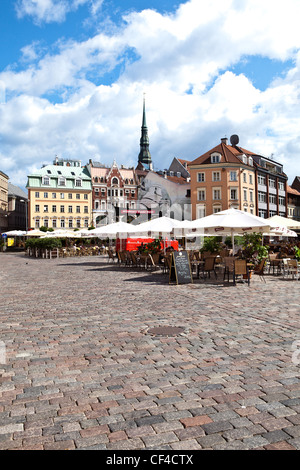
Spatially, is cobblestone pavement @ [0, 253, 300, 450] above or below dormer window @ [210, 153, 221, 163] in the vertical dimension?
below

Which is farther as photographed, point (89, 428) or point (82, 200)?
point (82, 200)

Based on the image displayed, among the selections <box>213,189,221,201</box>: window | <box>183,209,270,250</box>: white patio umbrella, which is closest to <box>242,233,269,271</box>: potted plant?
<box>183,209,270,250</box>: white patio umbrella

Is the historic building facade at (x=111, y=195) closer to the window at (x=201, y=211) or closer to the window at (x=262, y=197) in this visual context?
the window at (x=201, y=211)

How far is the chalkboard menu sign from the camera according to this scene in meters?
14.7

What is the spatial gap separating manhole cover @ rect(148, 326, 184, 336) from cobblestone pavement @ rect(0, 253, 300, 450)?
0.46 ft

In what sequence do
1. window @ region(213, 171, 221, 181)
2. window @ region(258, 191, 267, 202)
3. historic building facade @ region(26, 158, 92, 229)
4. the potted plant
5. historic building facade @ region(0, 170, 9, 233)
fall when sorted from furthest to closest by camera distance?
historic building facade @ region(0, 170, 9, 233) → historic building facade @ region(26, 158, 92, 229) → window @ region(258, 191, 267, 202) → window @ region(213, 171, 221, 181) → the potted plant

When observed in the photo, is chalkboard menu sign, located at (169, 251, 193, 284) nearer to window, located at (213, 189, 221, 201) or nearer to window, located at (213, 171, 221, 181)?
window, located at (213, 189, 221, 201)

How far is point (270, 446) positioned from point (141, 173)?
92615mm

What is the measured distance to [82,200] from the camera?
77812mm

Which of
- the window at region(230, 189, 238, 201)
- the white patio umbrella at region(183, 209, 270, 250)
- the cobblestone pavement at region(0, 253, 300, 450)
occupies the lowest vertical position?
the cobblestone pavement at region(0, 253, 300, 450)

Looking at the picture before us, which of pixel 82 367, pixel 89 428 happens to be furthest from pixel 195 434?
pixel 82 367

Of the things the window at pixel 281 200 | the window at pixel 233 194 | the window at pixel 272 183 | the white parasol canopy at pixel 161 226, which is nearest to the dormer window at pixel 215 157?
the window at pixel 233 194

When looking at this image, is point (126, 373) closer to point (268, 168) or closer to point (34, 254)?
point (34, 254)

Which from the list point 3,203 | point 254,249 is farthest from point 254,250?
point 3,203
